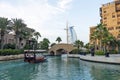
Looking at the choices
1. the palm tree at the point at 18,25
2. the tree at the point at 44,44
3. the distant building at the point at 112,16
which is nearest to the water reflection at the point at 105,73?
the palm tree at the point at 18,25

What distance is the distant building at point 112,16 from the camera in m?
102

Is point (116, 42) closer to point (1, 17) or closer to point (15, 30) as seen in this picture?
point (15, 30)

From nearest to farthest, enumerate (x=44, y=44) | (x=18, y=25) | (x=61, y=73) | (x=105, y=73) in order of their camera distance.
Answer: (x=105, y=73), (x=61, y=73), (x=18, y=25), (x=44, y=44)

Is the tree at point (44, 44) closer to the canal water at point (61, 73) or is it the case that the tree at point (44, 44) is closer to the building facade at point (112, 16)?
the building facade at point (112, 16)

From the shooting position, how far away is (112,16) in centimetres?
10638

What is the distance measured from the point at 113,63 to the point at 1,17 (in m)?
44.6

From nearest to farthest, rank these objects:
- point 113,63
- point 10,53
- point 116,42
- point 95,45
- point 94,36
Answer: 1. point 113,63
2. point 10,53
3. point 94,36
4. point 116,42
5. point 95,45

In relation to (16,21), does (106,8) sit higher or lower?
higher

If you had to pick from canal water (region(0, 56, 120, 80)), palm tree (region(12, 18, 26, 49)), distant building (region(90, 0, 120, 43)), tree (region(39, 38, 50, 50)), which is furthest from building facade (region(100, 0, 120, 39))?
canal water (region(0, 56, 120, 80))

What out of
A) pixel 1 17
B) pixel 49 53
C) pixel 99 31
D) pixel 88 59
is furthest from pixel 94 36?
pixel 49 53

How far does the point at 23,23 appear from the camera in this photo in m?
86.1

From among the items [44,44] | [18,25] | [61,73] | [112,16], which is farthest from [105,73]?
[44,44]

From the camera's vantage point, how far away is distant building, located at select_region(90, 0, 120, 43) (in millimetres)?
102375

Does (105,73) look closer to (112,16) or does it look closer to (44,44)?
(112,16)
